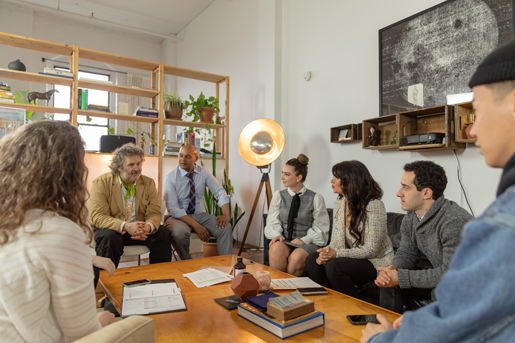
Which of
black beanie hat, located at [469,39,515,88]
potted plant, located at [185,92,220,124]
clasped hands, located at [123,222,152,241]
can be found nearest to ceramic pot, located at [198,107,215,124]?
potted plant, located at [185,92,220,124]

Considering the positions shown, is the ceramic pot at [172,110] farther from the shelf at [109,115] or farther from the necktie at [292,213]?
the necktie at [292,213]

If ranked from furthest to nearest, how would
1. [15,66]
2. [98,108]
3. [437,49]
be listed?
[98,108], [15,66], [437,49]

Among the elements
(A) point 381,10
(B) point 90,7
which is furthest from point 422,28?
(B) point 90,7

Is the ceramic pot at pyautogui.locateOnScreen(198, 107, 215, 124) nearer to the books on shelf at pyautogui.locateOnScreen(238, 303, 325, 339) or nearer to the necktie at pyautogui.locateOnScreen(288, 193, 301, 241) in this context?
the necktie at pyautogui.locateOnScreen(288, 193, 301, 241)

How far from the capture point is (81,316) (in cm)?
85

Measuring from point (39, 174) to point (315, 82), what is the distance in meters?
3.39

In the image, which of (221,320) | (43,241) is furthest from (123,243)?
(43,241)

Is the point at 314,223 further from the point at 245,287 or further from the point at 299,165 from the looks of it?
the point at 245,287

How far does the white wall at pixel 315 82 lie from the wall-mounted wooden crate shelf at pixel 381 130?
0.12 m

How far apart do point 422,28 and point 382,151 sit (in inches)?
41.2

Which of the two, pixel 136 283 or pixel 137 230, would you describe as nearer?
pixel 136 283

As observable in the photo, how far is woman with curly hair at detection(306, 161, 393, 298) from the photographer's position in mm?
2086

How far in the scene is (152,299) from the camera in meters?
1.51

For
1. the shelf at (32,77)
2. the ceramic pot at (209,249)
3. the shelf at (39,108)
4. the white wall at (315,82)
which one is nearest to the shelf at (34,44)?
the shelf at (32,77)
